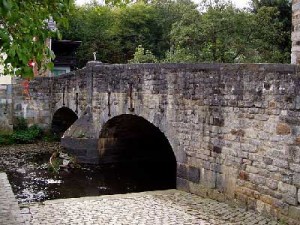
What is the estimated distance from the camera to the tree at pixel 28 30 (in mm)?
3801

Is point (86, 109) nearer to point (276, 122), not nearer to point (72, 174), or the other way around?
point (72, 174)

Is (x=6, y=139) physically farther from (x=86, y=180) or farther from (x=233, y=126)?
(x=233, y=126)

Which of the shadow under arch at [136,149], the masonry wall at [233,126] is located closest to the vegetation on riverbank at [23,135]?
the shadow under arch at [136,149]

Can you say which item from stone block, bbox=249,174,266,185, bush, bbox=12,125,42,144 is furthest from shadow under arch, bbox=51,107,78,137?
stone block, bbox=249,174,266,185

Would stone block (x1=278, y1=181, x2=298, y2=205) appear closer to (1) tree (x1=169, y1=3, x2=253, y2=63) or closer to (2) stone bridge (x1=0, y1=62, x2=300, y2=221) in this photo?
(2) stone bridge (x1=0, y1=62, x2=300, y2=221)

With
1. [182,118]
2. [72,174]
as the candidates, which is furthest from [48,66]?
[72,174]

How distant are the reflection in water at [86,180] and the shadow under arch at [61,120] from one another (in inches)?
203

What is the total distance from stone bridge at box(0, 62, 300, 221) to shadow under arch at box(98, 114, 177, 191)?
6 cm

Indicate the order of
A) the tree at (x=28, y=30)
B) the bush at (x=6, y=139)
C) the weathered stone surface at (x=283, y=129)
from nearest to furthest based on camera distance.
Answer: the tree at (x=28, y=30)
the weathered stone surface at (x=283, y=129)
the bush at (x=6, y=139)

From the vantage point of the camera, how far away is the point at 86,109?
49.8 feet

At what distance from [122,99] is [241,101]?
5456mm

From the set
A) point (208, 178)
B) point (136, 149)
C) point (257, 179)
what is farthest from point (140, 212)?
point (136, 149)

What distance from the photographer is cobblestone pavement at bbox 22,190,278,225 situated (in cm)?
716

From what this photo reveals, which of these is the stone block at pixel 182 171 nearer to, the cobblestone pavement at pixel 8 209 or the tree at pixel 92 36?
the cobblestone pavement at pixel 8 209
